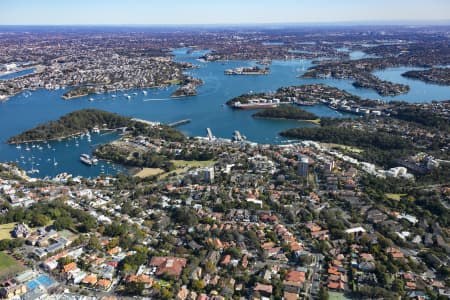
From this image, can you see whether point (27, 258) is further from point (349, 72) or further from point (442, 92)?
point (349, 72)

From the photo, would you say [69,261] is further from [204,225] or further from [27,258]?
[204,225]

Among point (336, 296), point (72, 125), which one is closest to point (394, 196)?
point (336, 296)

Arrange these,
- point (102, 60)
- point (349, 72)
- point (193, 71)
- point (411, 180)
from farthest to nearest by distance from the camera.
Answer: point (102, 60)
point (193, 71)
point (349, 72)
point (411, 180)

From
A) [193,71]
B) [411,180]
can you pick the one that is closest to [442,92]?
[411,180]

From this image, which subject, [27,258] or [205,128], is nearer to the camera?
[27,258]

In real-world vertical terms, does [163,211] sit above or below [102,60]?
below

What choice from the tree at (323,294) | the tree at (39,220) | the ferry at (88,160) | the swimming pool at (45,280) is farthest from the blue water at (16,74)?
the tree at (323,294)

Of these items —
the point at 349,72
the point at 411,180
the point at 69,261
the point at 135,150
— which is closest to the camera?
the point at 69,261
